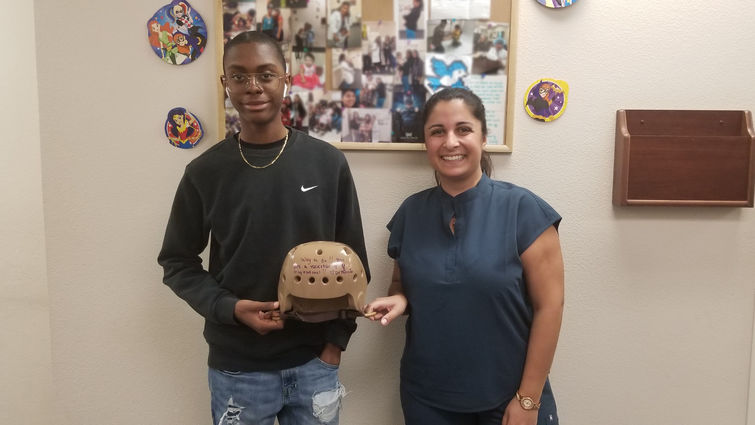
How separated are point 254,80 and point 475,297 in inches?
27.0

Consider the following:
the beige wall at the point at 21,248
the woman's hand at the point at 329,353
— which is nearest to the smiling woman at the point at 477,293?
the woman's hand at the point at 329,353

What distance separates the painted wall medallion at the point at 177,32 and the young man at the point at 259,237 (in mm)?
283

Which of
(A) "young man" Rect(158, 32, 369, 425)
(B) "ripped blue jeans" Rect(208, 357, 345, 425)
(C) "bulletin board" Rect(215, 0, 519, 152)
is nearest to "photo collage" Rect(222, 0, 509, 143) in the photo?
(C) "bulletin board" Rect(215, 0, 519, 152)

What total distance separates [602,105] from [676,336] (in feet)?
2.40

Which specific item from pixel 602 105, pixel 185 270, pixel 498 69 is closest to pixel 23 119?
pixel 185 270

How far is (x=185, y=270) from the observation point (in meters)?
1.10

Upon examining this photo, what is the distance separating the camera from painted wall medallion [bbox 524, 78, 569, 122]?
4.24 feet

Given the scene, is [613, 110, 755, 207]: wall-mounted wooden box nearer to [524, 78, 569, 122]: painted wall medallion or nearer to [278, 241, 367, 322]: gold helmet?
[524, 78, 569, 122]: painted wall medallion

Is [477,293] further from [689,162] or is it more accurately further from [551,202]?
[689,162]

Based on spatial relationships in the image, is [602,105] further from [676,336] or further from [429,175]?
[676,336]

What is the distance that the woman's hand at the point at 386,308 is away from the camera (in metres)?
1.01

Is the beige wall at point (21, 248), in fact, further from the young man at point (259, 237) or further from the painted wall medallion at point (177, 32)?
the young man at point (259, 237)

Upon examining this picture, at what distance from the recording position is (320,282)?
912 millimetres

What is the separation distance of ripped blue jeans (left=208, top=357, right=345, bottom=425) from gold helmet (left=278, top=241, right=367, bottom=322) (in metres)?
0.20
